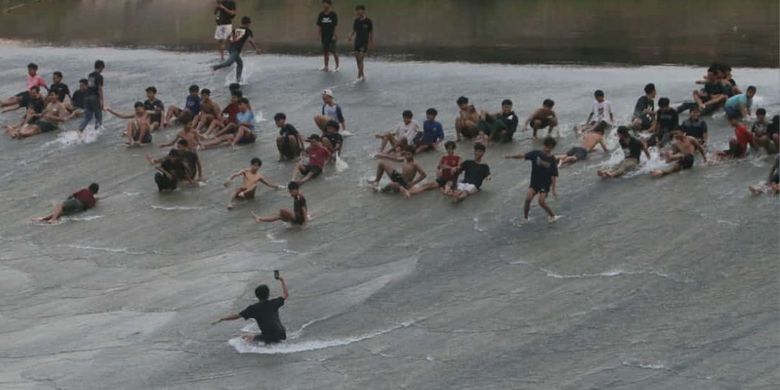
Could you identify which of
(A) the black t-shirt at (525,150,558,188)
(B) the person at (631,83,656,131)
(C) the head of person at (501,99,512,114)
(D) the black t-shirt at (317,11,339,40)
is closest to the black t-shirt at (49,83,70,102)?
(D) the black t-shirt at (317,11,339,40)

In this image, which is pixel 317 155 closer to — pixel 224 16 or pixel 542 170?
pixel 542 170

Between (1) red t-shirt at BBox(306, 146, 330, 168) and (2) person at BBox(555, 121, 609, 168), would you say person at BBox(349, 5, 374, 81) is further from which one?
(2) person at BBox(555, 121, 609, 168)

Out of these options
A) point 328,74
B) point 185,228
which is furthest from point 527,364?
point 328,74

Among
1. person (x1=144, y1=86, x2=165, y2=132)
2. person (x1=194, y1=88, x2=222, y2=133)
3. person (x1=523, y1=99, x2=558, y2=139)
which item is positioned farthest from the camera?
person (x1=144, y1=86, x2=165, y2=132)

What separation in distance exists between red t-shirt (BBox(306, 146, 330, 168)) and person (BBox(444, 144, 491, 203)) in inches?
116

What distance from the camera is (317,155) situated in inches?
1008

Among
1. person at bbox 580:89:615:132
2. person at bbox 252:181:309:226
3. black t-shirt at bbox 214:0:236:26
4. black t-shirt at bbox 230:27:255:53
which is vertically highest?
black t-shirt at bbox 214:0:236:26

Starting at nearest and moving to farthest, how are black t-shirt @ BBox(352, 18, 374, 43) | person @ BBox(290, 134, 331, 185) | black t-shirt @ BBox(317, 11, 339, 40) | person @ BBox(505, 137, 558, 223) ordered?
person @ BBox(505, 137, 558, 223)
person @ BBox(290, 134, 331, 185)
black t-shirt @ BBox(352, 18, 374, 43)
black t-shirt @ BBox(317, 11, 339, 40)

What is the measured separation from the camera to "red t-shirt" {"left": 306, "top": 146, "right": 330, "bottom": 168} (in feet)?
83.8

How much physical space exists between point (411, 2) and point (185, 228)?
1248 inches

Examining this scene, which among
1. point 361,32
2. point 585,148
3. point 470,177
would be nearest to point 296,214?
point 470,177

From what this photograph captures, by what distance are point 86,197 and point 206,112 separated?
4494mm

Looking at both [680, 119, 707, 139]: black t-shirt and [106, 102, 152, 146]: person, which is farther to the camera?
[106, 102, 152, 146]: person

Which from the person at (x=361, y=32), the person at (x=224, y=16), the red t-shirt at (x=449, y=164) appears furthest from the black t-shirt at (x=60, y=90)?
the red t-shirt at (x=449, y=164)
